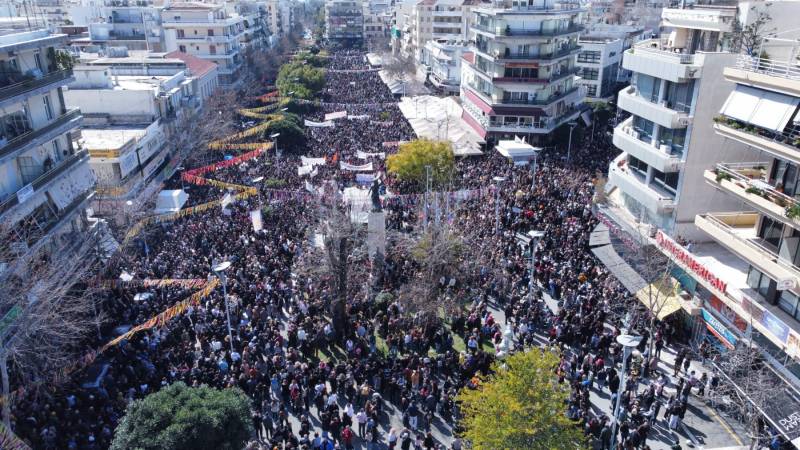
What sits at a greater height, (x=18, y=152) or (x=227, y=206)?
(x=18, y=152)

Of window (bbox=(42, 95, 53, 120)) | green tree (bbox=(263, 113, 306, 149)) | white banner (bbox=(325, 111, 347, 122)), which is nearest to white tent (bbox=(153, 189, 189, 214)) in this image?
window (bbox=(42, 95, 53, 120))

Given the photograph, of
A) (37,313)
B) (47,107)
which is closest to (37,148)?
(47,107)

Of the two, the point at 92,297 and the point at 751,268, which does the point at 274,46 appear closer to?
the point at 92,297

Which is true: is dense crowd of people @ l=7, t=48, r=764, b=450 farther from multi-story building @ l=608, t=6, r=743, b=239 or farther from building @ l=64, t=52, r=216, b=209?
building @ l=64, t=52, r=216, b=209

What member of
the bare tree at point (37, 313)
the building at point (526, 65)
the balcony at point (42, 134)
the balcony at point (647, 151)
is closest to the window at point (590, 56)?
the building at point (526, 65)

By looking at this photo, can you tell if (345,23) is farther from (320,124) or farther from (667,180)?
(667,180)

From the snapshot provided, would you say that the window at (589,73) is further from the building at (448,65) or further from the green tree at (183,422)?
the green tree at (183,422)

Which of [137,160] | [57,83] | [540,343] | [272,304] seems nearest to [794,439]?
[540,343]
